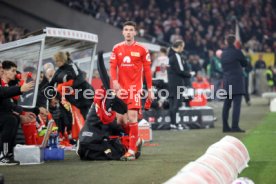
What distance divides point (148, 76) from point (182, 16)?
29.9 metres

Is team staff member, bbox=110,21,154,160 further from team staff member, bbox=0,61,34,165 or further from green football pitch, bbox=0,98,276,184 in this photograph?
team staff member, bbox=0,61,34,165

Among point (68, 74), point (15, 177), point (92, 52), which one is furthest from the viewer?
point (92, 52)

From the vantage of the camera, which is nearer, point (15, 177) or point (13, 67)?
point (15, 177)

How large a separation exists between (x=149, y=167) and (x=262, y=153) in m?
2.66

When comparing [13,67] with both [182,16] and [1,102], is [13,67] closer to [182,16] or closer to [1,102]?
[1,102]

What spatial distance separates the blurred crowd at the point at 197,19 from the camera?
135ft

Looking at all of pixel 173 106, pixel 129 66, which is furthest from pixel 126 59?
pixel 173 106

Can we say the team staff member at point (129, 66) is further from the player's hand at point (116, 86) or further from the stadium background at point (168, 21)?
the stadium background at point (168, 21)

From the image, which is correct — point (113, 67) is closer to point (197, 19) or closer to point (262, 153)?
point (262, 153)

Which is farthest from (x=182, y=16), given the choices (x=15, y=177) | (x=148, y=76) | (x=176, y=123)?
(x=15, y=177)

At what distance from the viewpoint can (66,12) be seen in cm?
3766

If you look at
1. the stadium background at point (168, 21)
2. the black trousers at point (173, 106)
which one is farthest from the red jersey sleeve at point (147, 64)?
the stadium background at point (168, 21)

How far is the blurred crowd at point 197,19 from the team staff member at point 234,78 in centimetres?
2013

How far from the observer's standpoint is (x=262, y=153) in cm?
1370
